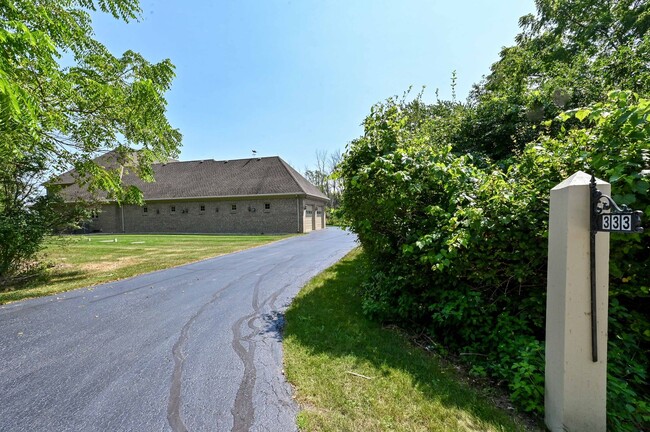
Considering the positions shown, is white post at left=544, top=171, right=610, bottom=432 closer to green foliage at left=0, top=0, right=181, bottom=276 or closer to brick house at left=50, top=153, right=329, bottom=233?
green foliage at left=0, top=0, right=181, bottom=276

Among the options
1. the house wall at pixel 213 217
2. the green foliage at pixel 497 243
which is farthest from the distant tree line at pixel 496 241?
the house wall at pixel 213 217

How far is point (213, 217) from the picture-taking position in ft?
72.6

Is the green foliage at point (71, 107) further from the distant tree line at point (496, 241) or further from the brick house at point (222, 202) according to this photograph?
the brick house at point (222, 202)

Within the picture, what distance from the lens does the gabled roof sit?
69.9 ft

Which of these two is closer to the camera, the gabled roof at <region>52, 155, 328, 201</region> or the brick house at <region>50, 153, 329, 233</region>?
the brick house at <region>50, 153, 329, 233</region>

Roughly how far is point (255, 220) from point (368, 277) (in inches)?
681

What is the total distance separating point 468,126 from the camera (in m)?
6.70

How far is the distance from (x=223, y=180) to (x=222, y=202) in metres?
2.26

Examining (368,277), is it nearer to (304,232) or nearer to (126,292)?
(126,292)

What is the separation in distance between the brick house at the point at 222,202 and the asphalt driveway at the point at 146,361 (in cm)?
1484

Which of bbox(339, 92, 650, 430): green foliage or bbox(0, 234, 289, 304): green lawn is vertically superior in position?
bbox(339, 92, 650, 430): green foliage

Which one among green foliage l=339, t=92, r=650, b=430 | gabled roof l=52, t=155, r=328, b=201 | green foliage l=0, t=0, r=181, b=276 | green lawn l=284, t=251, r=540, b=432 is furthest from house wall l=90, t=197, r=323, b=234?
green lawn l=284, t=251, r=540, b=432

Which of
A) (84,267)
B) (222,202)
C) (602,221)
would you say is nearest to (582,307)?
(602,221)

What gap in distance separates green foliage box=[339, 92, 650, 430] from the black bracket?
54 cm
